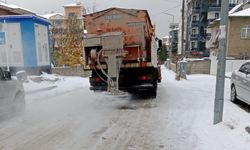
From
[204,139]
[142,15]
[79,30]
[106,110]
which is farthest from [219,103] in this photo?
[79,30]

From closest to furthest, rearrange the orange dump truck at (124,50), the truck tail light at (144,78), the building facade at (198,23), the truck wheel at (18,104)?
the truck wheel at (18,104) → the orange dump truck at (124,50) → the truck tail light at (144,78) → the building facade at (198,23)

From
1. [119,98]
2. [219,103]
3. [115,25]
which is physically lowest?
[119,98]

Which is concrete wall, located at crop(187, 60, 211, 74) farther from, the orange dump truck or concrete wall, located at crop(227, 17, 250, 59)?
the orange dump truck

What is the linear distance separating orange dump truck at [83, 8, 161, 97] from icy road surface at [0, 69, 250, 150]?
41.5 inches

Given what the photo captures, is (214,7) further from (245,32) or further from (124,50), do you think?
(124,50)

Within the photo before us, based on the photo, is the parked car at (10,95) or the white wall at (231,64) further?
the white wall at (231,64)

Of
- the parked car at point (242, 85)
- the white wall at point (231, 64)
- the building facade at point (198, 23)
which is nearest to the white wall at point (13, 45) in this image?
the parked car at point (242, 85)

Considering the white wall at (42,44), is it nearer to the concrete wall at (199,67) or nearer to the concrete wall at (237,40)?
the concrete wall at (199,67)

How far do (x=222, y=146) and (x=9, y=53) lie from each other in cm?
1585

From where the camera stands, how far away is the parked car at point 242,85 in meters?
10.2

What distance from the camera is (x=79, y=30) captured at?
3244 cm

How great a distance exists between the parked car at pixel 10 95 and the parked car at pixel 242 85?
727 cm

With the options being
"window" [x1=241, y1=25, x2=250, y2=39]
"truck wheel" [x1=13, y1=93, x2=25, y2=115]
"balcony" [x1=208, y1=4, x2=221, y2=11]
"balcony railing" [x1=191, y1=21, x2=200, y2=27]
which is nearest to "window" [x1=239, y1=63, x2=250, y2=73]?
"truck wheel" [x1=13, y1=93, x2=25, y2=115]

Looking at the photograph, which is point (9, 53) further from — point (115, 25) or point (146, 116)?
point (146, 116)
